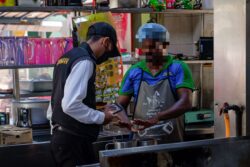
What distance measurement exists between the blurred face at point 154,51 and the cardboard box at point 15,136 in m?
1.28

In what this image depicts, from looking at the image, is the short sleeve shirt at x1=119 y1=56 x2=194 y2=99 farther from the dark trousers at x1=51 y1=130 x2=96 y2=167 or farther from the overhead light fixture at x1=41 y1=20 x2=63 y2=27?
the overhead light fixture at x1=41 y1=20 x2=63 y2=27

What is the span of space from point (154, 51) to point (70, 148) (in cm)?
84

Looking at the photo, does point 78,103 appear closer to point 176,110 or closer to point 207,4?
point 176,110

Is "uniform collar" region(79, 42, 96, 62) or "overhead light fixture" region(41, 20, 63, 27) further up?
"overhead light fixture" region(41, 20, 63, 27)

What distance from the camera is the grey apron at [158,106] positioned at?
9.41 ft

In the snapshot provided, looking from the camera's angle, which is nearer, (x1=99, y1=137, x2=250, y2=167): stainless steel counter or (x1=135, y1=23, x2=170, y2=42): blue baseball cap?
(x1=99, y1=137, x2=250, y2=167): stainless steel counter

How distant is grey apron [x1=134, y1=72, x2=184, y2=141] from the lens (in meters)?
2.87

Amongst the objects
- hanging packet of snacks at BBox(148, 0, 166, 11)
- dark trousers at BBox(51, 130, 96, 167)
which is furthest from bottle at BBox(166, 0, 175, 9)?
dark trousers at BBox(51, 130, 96, 167)

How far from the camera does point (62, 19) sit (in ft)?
15.6

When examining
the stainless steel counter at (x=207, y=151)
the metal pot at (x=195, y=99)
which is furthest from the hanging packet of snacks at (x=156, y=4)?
the stainless steel counter at (x=207, y=151)

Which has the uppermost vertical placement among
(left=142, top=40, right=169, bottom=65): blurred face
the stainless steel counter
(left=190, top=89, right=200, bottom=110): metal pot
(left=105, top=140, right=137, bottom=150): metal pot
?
(left=142, top=40, right=169, bottom=65): blurred face

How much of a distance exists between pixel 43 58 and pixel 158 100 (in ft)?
4.66

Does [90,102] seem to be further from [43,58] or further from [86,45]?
[43,58]

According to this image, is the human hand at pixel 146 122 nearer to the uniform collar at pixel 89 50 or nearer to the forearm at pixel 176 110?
the forearm at pixel 176 110
